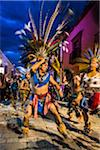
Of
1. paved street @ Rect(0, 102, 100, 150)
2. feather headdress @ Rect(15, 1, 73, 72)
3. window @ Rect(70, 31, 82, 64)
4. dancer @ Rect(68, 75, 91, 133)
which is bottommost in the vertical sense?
paved street @ Rect(0, 102, 100, 150)

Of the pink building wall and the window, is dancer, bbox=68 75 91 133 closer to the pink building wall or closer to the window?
the pink building wall

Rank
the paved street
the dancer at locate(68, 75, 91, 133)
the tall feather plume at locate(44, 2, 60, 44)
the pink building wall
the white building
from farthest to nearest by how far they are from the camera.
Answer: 1. the white building
2. the pink building wall
3. the dancer at locate(68, 75, 91, 133)
4. the tall feather plume at locate(44, 2, 60, 44)
5. the paved street

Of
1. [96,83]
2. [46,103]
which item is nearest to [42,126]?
[46,103]

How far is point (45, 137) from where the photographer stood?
5.62 meters

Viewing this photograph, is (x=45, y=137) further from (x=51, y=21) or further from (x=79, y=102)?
(x=51, y=21)

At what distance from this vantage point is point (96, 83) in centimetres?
642

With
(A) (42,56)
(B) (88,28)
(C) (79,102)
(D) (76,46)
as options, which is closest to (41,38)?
(A) (42,56)

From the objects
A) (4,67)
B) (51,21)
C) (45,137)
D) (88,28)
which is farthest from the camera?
(4,67)

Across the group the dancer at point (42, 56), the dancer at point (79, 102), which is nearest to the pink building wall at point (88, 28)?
the dancer at point (79, 102)

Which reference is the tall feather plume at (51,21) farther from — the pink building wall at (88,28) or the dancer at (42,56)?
the pink building wall at (88,28)

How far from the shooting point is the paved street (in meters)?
5.02

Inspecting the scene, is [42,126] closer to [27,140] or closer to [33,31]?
[27,140]

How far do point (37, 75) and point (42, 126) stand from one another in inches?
57.6

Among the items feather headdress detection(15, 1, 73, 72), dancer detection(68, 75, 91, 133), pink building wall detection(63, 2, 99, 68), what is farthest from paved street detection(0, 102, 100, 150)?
pink building wall detection(63, 2, 99, 68)
